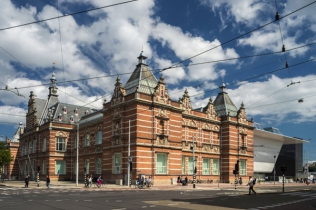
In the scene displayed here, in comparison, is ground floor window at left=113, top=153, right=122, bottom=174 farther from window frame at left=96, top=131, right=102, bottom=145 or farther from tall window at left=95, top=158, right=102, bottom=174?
window frame at left=96, top=131, right=102, bottom=145

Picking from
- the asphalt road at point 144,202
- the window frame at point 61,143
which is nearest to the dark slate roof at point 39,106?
the window frame at point 61,143

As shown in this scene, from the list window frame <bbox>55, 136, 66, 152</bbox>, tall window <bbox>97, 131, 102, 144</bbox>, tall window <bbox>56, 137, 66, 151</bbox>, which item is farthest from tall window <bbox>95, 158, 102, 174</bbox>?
tall window <bbox>56, 137, 66, 151</bbox>

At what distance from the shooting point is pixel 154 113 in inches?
1767

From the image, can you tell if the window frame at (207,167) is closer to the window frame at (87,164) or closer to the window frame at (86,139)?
the window frame at (87,164)

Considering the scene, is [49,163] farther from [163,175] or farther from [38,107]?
[163,175]

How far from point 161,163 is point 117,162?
6.11 meters

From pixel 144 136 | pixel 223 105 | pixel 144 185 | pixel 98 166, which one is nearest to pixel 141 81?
pixel 144 136

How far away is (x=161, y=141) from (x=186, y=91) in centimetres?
1182

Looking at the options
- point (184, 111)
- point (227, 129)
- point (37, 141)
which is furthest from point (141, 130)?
point (37, 141)

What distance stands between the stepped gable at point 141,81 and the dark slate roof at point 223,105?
1709 cm

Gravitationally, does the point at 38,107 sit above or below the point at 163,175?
above

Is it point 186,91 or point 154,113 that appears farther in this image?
point 186,91

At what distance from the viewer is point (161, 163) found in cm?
4559

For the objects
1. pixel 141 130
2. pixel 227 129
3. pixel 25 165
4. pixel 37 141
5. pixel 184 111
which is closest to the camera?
pixel 141 130
